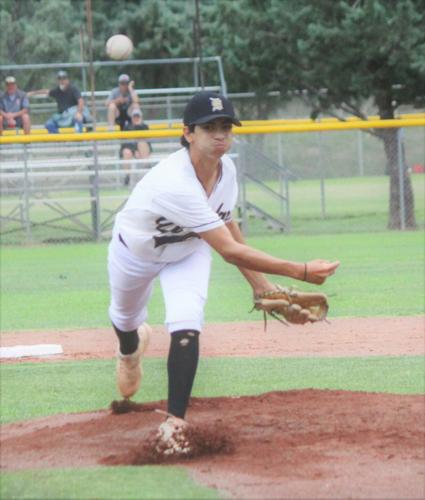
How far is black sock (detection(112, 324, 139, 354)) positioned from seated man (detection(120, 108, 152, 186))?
12.9 meters

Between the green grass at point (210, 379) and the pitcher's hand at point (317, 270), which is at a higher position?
the pitcher's hand at point (317, 270)

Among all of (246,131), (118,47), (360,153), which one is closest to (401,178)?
(246,131)

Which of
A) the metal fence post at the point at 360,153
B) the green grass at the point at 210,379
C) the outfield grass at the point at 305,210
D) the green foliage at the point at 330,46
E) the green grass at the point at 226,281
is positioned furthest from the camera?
the metal fence post at the point at 360,153

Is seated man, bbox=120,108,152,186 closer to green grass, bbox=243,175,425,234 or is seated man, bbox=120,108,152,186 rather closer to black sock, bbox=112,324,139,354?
green grass, bbox=243,175,425,234

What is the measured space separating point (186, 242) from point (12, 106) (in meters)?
16.3

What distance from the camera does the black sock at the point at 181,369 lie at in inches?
206

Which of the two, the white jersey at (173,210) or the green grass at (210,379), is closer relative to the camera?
the white jersey at (173,210)

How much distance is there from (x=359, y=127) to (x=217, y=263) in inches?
127

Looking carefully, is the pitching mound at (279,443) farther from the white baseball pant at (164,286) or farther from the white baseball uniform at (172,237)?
the white baseball uniform at (172,237)

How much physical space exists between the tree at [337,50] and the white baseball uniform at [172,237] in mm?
13679

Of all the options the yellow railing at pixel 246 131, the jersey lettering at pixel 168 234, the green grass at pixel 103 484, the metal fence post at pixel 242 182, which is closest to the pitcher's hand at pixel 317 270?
the jersey lettering at pixel 168 234

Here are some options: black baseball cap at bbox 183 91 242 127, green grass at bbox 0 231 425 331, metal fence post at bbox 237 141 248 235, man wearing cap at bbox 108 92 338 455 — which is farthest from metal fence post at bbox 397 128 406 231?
black baseball cap at bbox 183 91 242 127

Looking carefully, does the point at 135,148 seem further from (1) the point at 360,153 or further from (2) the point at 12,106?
(1) the point at 360,153

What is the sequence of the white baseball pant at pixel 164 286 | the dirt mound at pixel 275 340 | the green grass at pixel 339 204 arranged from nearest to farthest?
the white baseball pant at pixel 164 286, the dirt mound at pixel 275 340, the green grass at pixel 339 204
